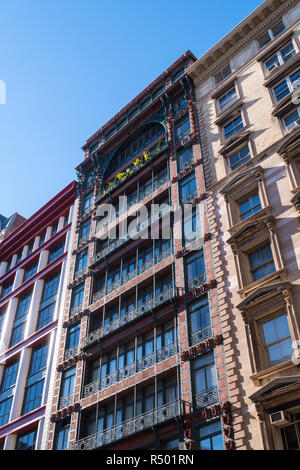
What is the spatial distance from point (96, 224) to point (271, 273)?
18.8 meters

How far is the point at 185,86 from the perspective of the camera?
3847cm

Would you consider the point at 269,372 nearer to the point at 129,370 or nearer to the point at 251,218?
the point at 251,218

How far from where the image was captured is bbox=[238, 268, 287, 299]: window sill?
2216cm

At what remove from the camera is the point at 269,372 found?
66.6 feet

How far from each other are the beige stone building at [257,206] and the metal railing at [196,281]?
1.14m

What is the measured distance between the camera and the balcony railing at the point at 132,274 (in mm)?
30797

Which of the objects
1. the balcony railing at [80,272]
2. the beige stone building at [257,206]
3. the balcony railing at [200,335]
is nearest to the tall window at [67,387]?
the balcony railing at [80,272]

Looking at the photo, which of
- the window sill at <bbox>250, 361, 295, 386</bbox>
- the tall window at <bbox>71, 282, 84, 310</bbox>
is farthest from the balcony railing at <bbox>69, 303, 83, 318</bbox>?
the window sill at <bbox>250, 361, 295, 386</bbox>

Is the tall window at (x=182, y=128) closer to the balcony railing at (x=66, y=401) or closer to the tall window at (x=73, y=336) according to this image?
the tall window at (x=73, y=336)

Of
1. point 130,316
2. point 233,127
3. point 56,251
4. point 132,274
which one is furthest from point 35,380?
point 233,127

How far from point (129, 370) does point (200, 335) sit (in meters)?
5.32

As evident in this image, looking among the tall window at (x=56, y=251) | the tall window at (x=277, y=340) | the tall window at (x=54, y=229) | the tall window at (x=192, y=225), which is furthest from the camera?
the tall window at (x=54, y=229)

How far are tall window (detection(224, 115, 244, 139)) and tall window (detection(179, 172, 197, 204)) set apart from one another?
11.1 feet

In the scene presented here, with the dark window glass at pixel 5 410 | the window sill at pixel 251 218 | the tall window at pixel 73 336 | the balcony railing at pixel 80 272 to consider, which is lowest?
the dark window glass at pixel 5 410
